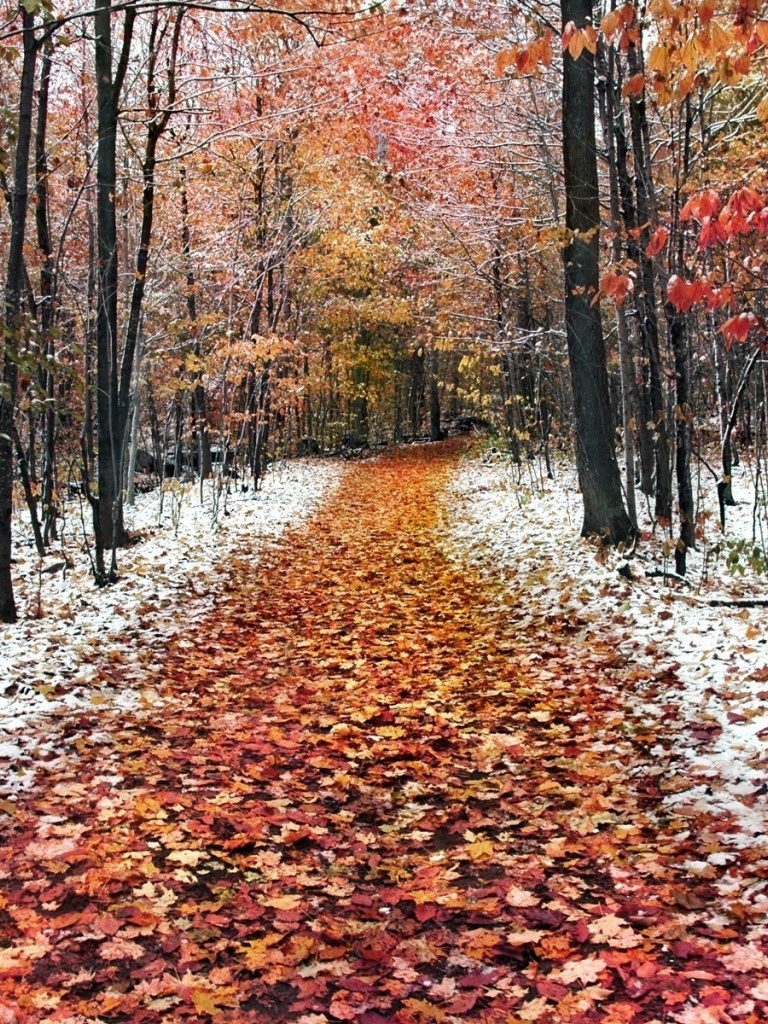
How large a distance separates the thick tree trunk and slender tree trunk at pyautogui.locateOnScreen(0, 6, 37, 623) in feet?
17.2

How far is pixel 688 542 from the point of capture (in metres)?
8.06

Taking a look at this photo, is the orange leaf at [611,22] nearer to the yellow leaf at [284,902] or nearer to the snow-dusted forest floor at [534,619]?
the snow-dusted forest floor at [534,619]

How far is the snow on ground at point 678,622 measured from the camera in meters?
4.10

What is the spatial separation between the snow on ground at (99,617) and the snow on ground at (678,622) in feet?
10.8

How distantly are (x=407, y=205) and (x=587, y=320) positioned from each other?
654 centimetres

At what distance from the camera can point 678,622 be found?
6.39 meters

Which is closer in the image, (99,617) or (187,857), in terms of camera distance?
(187,857)

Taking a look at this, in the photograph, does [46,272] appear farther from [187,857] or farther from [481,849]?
[481,849]

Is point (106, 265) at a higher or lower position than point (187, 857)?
higher

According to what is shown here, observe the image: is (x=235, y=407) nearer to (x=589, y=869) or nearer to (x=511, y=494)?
(x=511, y=494)

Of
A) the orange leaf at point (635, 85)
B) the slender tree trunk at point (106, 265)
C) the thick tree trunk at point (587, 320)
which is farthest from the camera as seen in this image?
the thick tree trunk at point (587, 320)

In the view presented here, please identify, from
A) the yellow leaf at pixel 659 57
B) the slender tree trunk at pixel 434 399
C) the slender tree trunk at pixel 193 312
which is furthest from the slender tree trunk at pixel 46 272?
the slender tree trunk at pixel 434 399

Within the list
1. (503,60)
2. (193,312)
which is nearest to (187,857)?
(503,60)

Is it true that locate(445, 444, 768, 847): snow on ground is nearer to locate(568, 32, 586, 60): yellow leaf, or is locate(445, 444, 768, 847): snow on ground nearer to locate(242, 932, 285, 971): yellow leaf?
locate(242, 932, 285, 971): yellow leaf
